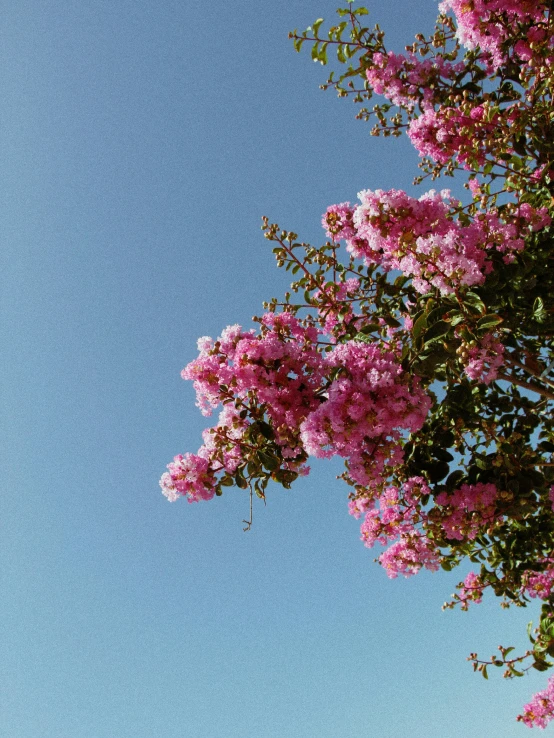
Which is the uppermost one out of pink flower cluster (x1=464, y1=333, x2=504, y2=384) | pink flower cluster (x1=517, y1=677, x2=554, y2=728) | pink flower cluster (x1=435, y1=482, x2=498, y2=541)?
pink flower cluster (x1=464, y1=333, x2=504, y2=384)

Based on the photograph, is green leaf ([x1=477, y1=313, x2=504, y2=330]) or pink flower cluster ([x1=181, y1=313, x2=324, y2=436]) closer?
green leaf ([x1=477, y1=313, x2=504, y2=330])

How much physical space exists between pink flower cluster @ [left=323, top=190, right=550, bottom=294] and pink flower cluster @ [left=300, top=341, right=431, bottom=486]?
0.45 meters

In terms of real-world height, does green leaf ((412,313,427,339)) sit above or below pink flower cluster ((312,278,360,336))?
below

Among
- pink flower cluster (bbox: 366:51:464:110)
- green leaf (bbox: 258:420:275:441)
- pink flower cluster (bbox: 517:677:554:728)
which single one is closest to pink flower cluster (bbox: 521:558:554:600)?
pink flower cluster (bbox: 517:677:554:728)

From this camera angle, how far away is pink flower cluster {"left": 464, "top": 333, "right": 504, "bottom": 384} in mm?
2586

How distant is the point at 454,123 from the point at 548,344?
155cm

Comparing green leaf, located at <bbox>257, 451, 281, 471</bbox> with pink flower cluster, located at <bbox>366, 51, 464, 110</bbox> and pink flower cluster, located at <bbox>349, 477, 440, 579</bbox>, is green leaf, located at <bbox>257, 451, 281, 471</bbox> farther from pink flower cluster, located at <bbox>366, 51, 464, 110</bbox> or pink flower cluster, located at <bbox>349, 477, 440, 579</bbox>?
pink flower cluster, located at <bbox>366, 51, 464, 110</bbox>

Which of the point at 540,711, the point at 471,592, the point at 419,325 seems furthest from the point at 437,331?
the point at 540,711

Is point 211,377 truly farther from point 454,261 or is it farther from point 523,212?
point 523,212

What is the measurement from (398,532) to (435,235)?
6.62ft

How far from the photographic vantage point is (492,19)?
3732 millimetres

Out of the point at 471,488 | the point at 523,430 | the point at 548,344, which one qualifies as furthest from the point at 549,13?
the point at 471,488

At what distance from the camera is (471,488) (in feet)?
10.5

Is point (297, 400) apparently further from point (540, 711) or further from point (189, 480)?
point (540, 711)
